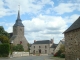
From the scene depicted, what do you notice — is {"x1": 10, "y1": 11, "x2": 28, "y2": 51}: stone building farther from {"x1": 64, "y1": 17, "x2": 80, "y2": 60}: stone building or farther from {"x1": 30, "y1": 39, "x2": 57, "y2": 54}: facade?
{"x1": 64, "y1": 17, "x2": 80, "y2": 60}: stone building

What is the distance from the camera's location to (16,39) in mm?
78250

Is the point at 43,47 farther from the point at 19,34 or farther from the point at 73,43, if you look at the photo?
the point at 73,43

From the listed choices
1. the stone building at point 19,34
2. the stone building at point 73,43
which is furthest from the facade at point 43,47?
the stone building at point 73,43

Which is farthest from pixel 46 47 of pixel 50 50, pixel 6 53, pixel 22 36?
pixel 6 53

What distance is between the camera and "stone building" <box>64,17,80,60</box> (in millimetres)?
21269

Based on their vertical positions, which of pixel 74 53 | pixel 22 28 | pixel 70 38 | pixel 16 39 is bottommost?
pixel 74 53

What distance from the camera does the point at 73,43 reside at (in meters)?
22.5

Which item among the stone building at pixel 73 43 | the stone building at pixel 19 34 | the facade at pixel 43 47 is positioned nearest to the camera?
the stone building at pixel 73 43

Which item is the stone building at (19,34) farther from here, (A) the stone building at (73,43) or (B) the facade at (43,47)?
A: (A) the stone building at (73,43)

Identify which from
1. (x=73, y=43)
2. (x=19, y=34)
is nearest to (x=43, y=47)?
(x=19, y=34)

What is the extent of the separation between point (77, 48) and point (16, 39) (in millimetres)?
58716

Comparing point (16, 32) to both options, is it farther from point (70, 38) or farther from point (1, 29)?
point (70, 38)

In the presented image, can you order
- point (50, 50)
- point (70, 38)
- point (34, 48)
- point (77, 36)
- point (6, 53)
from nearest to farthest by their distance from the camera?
point (77, 36) < point (70, 38) < point (6, 53) < point (50, 50) < point (34, 48)

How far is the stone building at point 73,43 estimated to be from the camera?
837 inches
